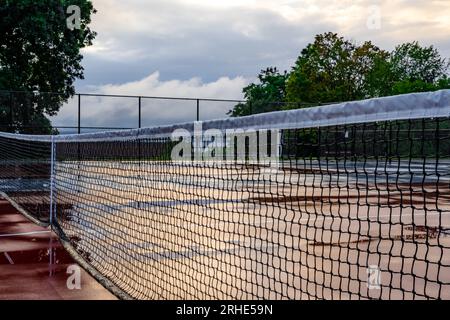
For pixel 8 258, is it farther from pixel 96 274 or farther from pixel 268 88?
pixel 268 88

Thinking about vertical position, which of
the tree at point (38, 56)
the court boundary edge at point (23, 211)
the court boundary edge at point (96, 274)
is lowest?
the court boundary edge at point (96, 274)

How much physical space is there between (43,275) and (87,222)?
297 cm

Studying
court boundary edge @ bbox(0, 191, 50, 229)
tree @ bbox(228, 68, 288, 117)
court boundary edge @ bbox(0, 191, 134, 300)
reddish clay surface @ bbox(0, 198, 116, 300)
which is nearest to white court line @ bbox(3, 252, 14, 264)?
reddish clay surface @ bbox(0, 198, 116, 300)

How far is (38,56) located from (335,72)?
2331 cm

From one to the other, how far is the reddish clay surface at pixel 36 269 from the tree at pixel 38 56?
1691 cm

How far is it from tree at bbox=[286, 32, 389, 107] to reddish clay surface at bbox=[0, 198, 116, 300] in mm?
36979

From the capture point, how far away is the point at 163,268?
5566mm

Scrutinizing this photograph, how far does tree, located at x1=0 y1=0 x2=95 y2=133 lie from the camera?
→ 956 inches

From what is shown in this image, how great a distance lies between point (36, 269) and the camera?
5.66 metres

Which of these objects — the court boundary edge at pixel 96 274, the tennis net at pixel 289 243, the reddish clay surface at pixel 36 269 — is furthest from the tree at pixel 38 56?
the court boundary edge at pixel 96 274

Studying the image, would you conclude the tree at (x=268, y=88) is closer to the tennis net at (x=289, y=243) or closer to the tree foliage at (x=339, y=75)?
the tree foliage at (x=339, y=75)

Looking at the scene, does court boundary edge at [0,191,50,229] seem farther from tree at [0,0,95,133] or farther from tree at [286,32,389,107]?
tree at [286,32,389,107]

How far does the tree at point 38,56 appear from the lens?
24281 mm

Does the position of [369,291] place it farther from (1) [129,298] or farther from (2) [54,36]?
(2) [54,36]
